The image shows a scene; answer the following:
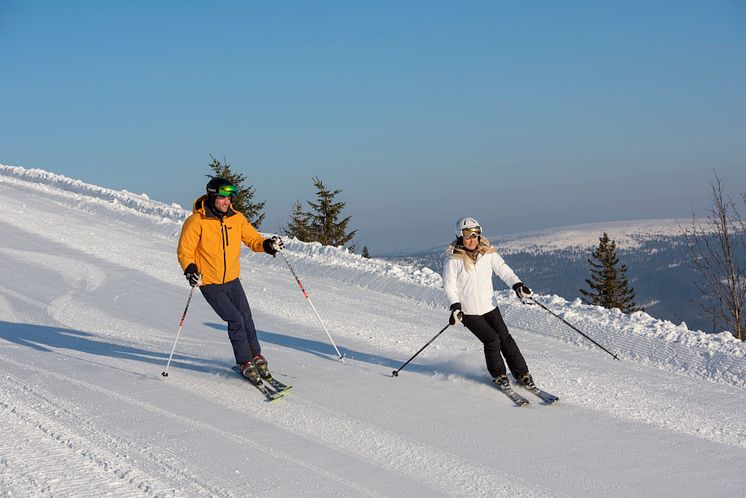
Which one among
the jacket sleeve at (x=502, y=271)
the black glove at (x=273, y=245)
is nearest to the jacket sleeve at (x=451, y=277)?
the jacket sleeve at (x=502, y=271)

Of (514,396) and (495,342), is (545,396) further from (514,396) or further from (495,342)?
(495,342)

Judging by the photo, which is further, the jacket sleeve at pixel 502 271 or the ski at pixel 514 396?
the jacket sleeve at pixel 502 271

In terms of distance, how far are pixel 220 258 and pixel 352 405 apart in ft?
6.41

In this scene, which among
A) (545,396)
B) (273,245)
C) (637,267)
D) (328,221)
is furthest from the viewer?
(637,267)

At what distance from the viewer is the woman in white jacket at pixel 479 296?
711cm

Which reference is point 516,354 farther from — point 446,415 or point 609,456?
point 609,456

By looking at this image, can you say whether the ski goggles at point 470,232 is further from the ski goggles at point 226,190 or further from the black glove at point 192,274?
the black glove at point 192,274

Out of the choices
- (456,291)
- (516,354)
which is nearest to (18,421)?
(456,291)

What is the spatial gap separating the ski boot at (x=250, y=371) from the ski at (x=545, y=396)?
2.59 metres

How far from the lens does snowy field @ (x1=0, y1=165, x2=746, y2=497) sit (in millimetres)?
5125

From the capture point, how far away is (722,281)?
17609 millimetres

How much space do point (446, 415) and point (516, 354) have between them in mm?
1106

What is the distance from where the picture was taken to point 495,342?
7121 mm

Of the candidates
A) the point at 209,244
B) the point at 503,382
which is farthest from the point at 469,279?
the point at 209,244
